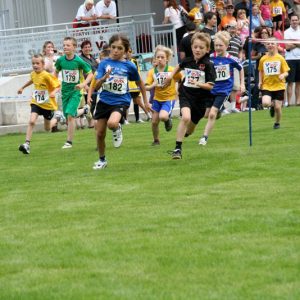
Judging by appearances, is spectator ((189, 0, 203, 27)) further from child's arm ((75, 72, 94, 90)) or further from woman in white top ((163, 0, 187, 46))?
child's arm ((75, 72, 94, 90))

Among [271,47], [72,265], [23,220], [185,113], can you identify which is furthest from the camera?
[271,47]

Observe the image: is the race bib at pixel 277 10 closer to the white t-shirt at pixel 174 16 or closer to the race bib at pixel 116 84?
the white t-shirt at pixel 174 16

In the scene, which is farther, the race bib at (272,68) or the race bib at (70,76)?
the race bib at (272,68)

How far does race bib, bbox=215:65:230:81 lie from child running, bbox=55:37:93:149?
89.7 inches

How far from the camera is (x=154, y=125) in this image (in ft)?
60.9

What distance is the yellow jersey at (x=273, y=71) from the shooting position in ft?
69.3

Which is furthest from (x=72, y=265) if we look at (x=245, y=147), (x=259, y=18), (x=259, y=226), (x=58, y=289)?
(x=259, y=18)

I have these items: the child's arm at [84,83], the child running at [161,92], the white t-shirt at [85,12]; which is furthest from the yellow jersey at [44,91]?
the white t-shirt at [85,12]

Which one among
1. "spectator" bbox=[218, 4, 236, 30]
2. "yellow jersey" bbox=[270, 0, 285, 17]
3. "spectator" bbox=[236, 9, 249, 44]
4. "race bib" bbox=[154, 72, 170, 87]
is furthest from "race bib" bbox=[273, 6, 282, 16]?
"race bib" bbox=[154, 72, 170, 87]

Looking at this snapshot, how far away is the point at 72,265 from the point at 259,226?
2.01 meters

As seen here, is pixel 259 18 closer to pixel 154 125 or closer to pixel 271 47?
pixel 271 47

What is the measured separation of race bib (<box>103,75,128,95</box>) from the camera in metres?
Result: 14.8

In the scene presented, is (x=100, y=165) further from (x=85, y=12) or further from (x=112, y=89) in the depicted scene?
(x=85, y=12)

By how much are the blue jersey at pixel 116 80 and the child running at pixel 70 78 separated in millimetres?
4023
